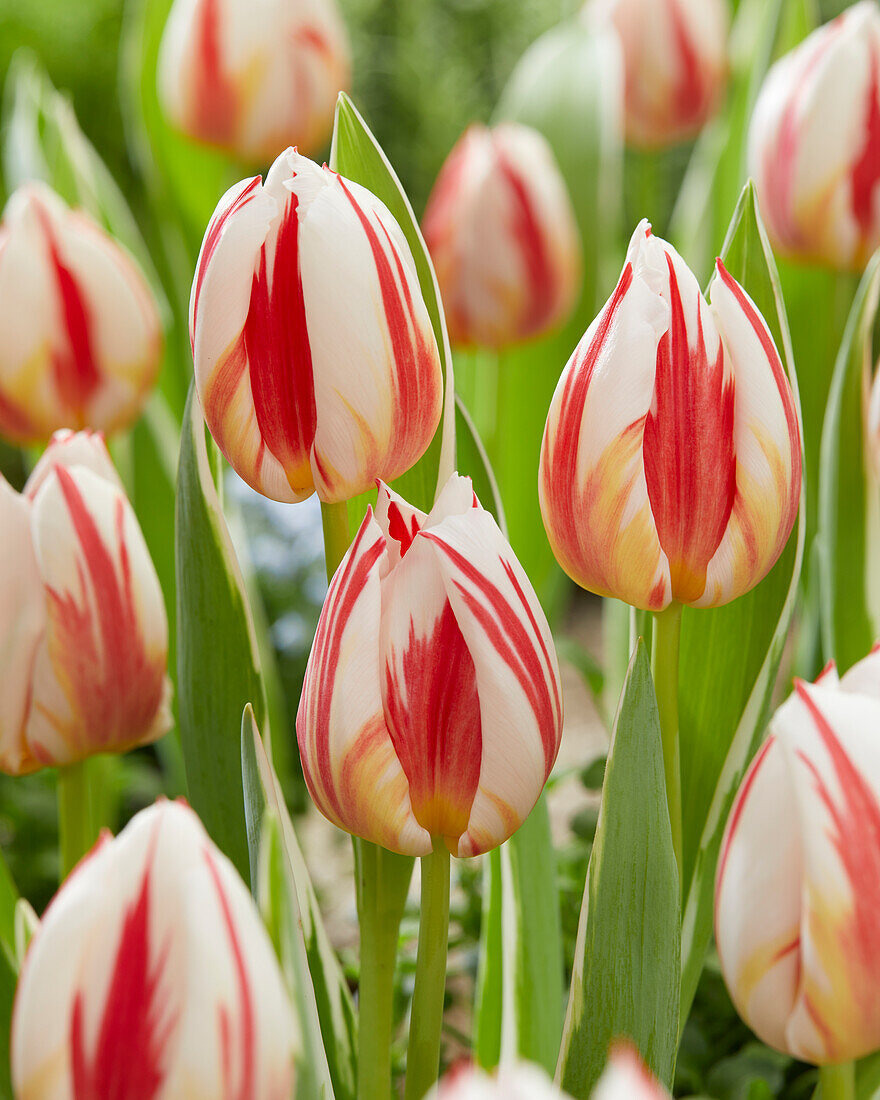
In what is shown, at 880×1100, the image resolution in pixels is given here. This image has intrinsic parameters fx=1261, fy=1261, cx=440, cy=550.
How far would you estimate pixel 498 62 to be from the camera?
2242mm

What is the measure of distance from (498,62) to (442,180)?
1.57 meters

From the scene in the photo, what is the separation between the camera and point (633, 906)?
32 centimetres

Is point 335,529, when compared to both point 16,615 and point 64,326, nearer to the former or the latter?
point 16,615

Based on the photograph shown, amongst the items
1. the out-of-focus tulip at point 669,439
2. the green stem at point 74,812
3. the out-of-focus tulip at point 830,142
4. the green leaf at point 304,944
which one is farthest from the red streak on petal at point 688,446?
the out-of-focus tulip at point 830,142

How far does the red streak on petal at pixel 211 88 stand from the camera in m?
0.74

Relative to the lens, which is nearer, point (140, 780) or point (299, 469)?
point (299, 469)

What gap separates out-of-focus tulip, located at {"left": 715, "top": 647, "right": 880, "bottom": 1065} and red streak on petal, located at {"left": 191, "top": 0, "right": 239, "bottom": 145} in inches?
23.5

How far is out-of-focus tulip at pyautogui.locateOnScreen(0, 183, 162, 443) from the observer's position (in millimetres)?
554

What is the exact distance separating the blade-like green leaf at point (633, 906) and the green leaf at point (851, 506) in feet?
0.73

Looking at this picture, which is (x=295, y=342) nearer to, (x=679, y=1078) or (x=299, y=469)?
(x=299, y=469)

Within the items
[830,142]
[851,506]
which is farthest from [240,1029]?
[830,142]

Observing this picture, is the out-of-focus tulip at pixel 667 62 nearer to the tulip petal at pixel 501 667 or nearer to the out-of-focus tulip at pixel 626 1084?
the tulip petal at pixel 501 667

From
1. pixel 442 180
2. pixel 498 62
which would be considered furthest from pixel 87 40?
pixel 442 180

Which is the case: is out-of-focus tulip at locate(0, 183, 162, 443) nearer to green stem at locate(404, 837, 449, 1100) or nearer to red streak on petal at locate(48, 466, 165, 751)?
red streak on petal at locate(48, 466, 165, 751)
